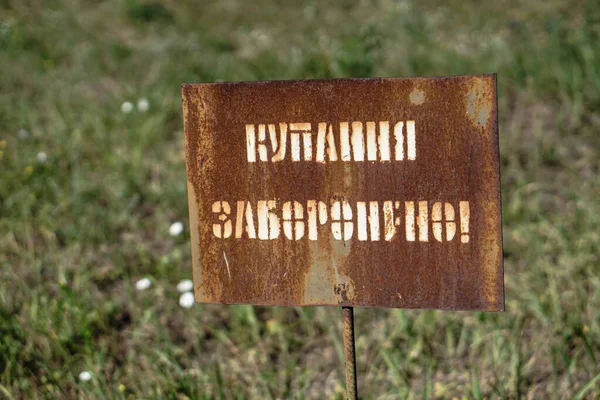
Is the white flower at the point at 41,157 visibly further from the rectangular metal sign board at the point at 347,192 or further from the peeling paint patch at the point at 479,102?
the peeling paint patch at the point at 479,102

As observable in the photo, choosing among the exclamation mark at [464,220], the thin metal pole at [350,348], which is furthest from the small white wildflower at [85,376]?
the exclamation mark at [464,220]

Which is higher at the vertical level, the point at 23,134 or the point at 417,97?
the point at 23,134

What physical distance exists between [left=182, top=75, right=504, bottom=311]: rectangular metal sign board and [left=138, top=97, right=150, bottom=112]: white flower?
7.02ft

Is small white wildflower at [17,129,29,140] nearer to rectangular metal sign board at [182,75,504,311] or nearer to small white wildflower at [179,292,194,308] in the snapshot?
small white wildflower at [179,292,194,308]

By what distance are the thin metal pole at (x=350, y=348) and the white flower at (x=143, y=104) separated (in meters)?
2.31

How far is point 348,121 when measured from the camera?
4.60 feet

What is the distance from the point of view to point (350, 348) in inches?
59.6

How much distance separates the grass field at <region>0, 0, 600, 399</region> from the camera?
210 cm

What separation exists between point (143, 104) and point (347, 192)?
7.57 ft

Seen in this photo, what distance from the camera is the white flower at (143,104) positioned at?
11.5ft

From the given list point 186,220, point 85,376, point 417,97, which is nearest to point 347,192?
point 417,97

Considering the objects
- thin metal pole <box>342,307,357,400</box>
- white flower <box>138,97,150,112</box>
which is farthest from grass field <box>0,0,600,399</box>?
thin metal pole <box>342,307,357,400</box>

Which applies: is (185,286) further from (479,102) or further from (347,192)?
(479,102)

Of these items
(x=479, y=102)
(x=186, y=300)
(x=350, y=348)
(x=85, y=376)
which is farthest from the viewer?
(x=186, y=300)
